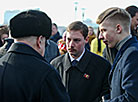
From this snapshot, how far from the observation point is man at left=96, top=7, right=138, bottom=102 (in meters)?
2.05

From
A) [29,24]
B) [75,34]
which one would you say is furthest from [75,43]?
[29,24]

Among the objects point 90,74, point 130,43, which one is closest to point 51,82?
point 130,43

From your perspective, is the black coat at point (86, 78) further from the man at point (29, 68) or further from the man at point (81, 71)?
the man at point (29, 68)

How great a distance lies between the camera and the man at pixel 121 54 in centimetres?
205

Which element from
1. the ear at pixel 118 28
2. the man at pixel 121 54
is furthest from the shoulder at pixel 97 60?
the ear at pixel 118 28

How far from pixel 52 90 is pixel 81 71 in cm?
131

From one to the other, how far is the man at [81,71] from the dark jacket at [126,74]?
572 mm

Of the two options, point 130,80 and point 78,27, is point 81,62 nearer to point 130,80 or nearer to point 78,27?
point 78,27

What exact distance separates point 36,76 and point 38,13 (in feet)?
1.77

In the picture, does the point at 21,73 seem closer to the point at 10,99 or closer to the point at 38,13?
the point at 10,99

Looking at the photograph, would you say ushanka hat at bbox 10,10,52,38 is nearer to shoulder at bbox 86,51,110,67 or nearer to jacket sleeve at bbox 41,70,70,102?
jacket sleeve at bbox 41,70,70,102

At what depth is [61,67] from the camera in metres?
3.14

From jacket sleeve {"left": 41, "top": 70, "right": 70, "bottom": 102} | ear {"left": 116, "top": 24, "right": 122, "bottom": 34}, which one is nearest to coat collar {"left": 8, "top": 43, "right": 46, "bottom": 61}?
jacket sleeve {"left": 41, "top": 70, "right": 70, "bottom": 102}

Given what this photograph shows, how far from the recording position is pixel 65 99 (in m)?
1.83
